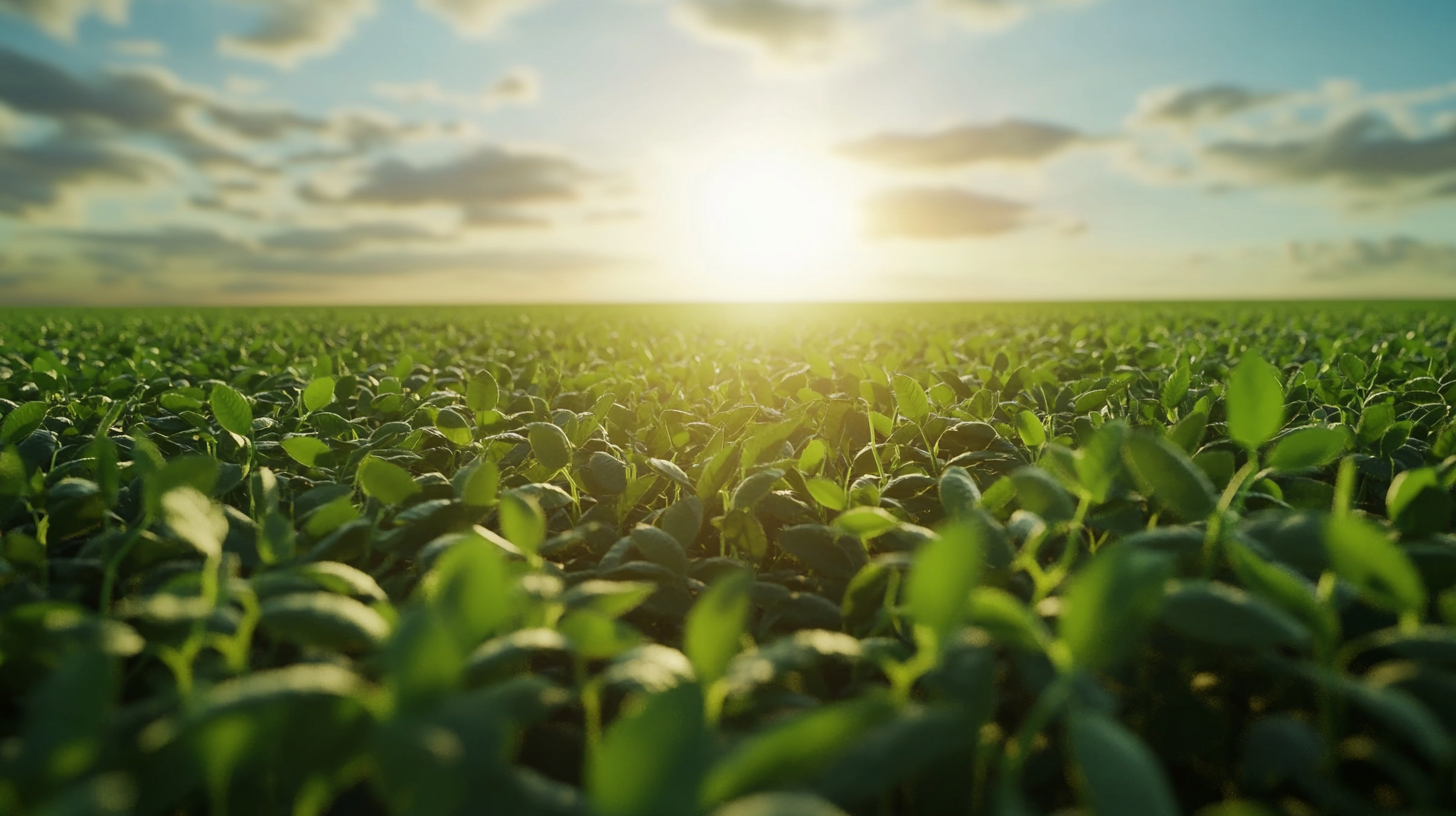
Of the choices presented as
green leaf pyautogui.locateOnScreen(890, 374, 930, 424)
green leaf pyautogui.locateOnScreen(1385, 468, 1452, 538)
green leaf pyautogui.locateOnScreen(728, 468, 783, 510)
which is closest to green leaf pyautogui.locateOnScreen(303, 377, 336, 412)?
green leaf pyautogui.locateOnScreen(728, 468, 783, 510)

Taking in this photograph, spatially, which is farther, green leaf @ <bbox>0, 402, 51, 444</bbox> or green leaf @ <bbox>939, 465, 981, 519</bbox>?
green leaf @ <bbox>0, 402, 51, 444</bbox>

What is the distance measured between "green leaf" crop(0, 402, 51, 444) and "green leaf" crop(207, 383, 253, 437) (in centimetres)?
41

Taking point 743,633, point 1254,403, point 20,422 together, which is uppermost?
point 1254,403

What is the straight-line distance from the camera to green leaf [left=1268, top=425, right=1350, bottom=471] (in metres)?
1.46

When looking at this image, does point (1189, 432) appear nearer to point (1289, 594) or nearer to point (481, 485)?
point (1289, 594)

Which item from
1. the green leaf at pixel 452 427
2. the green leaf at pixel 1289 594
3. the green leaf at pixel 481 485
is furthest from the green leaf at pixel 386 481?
the green leaf at pixel 1289 594

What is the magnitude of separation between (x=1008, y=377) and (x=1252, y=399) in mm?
2293

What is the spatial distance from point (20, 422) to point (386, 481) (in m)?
1.21

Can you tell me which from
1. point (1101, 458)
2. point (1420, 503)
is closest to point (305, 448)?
point (1101, 458)

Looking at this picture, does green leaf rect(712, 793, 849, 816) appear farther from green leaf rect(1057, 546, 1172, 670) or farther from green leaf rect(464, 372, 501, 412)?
green leaf rect(464, 372, 501, 412)

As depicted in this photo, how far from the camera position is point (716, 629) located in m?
0.94

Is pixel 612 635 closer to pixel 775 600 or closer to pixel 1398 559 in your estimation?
pixel 775 600

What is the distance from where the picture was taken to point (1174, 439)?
1870 millimetres

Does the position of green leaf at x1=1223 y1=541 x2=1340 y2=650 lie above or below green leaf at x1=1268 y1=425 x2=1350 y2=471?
below
